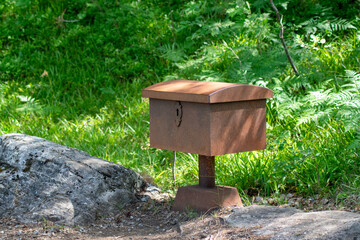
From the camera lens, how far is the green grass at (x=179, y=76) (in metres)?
4.25

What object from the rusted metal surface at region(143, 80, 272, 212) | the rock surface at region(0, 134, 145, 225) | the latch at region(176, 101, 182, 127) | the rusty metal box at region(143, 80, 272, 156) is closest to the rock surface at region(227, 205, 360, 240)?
the rusted metal surface at region(143, 80, 272, 212)

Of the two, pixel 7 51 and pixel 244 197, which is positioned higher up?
pixel 7 51

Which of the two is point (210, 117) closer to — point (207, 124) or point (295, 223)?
point (207, 124)

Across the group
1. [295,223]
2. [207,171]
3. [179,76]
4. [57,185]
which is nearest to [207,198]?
[207,171]

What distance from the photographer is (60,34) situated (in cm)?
840

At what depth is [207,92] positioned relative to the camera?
11.4 feet

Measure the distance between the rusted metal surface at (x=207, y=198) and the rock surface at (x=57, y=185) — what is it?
63 cm

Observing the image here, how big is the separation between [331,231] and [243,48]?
129 inches

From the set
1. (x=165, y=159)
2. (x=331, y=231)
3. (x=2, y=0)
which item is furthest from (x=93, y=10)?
(x=331, y=231)

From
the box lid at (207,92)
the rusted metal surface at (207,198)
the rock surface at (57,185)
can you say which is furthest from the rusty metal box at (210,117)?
the rock surface at (57,185)

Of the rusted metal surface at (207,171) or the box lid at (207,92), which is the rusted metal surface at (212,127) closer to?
the box lid at (207,92)

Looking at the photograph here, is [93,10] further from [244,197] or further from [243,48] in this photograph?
[244,197]

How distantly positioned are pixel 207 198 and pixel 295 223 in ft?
2.74

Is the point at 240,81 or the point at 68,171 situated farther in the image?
the point at 240,81
